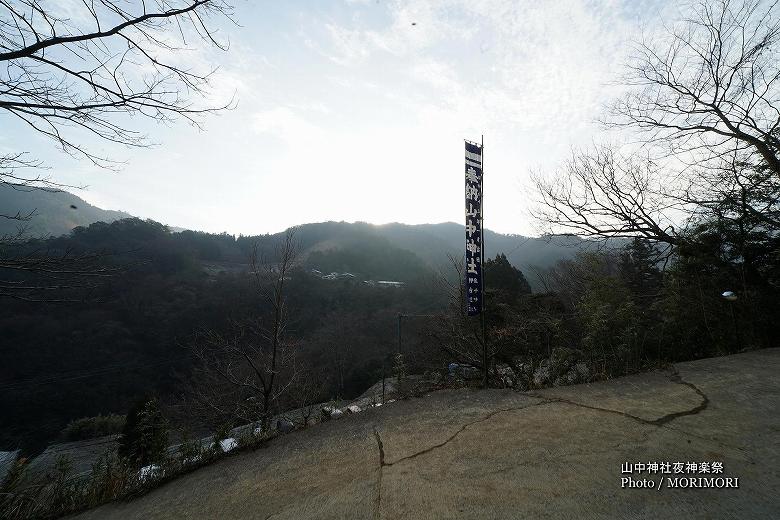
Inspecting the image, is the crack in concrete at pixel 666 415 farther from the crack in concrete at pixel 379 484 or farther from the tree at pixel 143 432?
the tree at pixel 143 432

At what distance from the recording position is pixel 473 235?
14.3 ft

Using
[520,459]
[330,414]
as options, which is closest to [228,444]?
[330,414]

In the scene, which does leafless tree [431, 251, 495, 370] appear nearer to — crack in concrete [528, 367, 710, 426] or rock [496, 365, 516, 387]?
rock [496, 365, 516, 387]

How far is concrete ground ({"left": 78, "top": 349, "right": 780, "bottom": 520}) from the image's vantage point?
169 cm

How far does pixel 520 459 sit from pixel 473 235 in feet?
9.31

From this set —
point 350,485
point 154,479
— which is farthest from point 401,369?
point 154,479

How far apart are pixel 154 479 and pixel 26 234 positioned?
3.02 meters

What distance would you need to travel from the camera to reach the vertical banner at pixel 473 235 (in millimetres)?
4320

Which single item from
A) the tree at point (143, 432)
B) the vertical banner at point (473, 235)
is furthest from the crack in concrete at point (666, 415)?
the tree at point (143, 432)

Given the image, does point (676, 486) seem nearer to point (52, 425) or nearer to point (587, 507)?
point (587, 507)

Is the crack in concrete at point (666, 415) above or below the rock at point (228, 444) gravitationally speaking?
above

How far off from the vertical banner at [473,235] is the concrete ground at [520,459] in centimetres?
131

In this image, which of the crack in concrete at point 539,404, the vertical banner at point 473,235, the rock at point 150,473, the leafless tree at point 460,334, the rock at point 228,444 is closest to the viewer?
the crack in concrete at point 539,404

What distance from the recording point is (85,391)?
95.1ft
